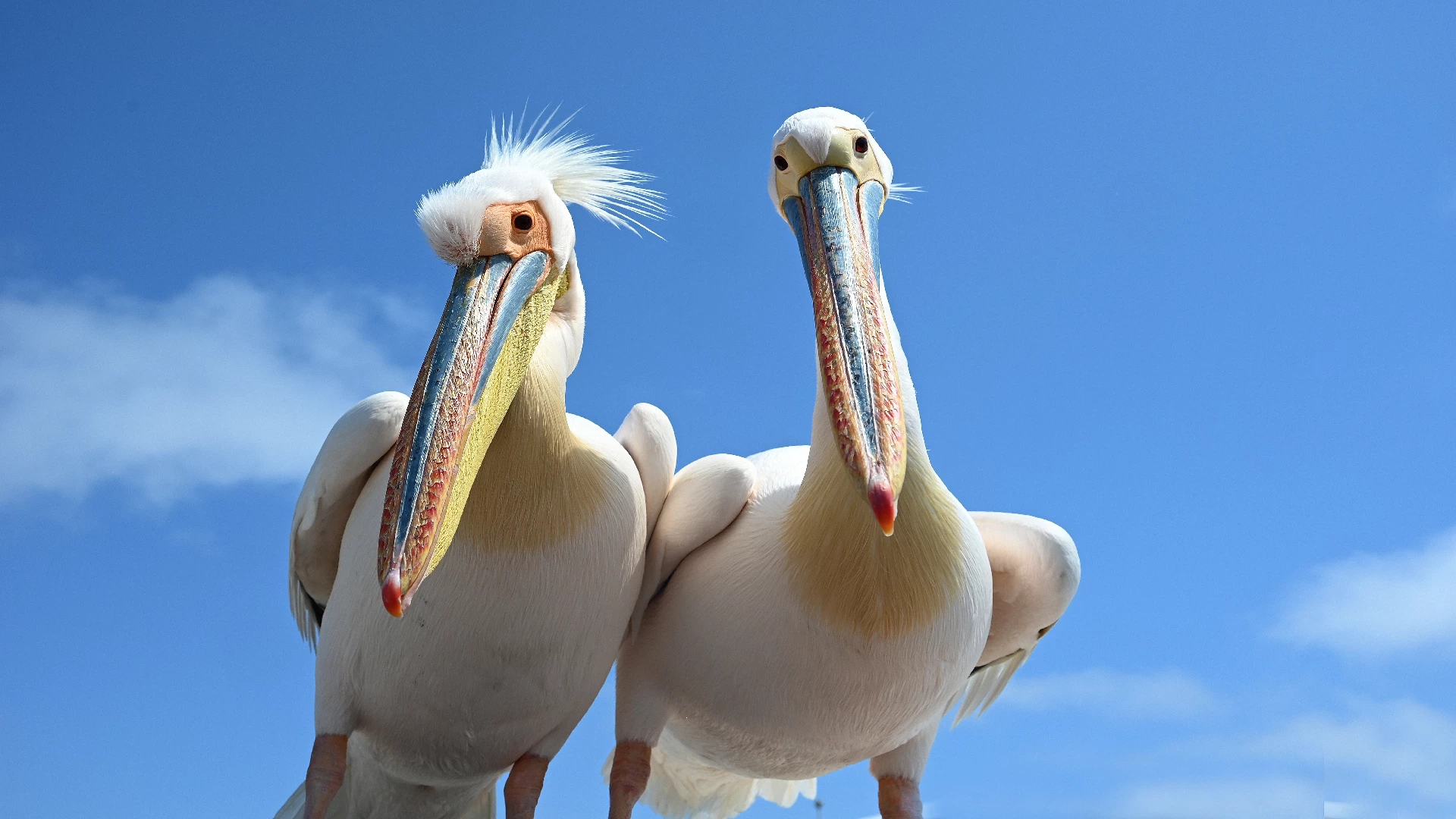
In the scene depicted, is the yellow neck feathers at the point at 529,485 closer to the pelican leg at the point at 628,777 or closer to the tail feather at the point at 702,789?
the pelican leg at the point at 628,777

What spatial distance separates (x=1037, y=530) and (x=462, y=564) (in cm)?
189

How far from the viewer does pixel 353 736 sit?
3686mm

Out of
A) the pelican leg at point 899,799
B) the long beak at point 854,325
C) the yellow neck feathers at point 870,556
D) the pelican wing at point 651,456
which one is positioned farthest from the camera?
the pelican leg at point 899,799

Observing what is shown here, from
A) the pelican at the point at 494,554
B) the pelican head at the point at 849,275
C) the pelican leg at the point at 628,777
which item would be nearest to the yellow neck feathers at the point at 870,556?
the pelican head at the point at 849,275

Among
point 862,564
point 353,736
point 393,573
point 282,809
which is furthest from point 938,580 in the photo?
point 282,809

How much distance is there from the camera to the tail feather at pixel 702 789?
470 cm

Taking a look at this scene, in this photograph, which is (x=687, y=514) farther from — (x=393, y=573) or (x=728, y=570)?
(x=393, y=573)

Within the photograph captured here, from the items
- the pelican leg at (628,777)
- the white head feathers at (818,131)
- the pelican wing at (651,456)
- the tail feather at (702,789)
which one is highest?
the white head feathers at (818,131)

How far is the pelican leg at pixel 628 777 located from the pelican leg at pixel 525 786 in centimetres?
25

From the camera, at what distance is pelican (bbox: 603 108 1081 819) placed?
318 cm

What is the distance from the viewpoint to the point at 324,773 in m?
3.46

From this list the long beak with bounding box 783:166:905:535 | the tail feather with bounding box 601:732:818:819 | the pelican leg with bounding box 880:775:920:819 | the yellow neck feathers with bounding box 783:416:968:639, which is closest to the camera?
the long beak with bounding box 783:166:905:535

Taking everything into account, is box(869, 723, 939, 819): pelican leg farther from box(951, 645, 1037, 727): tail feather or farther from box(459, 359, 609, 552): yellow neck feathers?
box(459, 359, 609, 552): yellow neck feathers

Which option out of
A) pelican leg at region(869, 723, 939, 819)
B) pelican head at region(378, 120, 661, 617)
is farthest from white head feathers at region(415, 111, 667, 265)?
pelican leg at region(869, 723, 939, 819)
